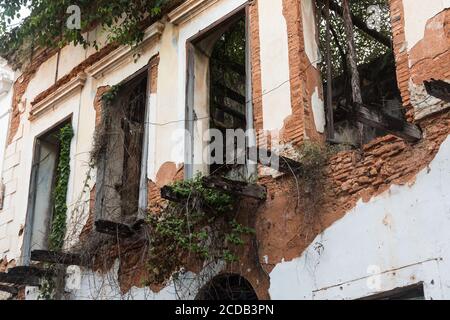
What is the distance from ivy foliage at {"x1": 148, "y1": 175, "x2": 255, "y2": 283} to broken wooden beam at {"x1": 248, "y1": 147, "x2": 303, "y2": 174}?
75cm

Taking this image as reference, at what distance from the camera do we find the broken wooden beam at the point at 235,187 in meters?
7.31

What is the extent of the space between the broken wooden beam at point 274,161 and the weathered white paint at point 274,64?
2.03ft

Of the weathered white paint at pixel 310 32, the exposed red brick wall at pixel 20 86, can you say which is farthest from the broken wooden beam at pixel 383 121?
the exposed red brick wall at pixel 20 86

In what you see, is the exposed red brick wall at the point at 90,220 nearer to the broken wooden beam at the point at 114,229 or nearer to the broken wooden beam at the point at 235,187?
the broken wooden beam at the point at 114,229

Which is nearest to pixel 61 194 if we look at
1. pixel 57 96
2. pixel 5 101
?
pixel 57 96

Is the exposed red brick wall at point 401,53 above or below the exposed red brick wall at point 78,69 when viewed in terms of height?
below

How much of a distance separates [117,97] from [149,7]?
4.58ft

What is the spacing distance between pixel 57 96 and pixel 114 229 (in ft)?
11.7

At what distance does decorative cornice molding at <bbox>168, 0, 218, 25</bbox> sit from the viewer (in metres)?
9.30

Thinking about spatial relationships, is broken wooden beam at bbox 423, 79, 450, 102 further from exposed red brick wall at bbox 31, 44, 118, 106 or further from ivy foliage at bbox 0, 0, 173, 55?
exposed red brick wall at bbox 31, 44, 118, 106

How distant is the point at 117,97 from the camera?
10.5 meters

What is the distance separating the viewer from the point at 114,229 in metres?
8.72

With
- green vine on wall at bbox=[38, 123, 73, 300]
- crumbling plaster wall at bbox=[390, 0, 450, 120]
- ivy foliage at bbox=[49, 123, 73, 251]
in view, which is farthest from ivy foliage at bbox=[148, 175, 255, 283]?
ivy foliage at bbox=[49, 123, 73, 251]

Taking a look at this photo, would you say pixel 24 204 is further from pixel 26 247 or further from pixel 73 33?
pixel 73 33
